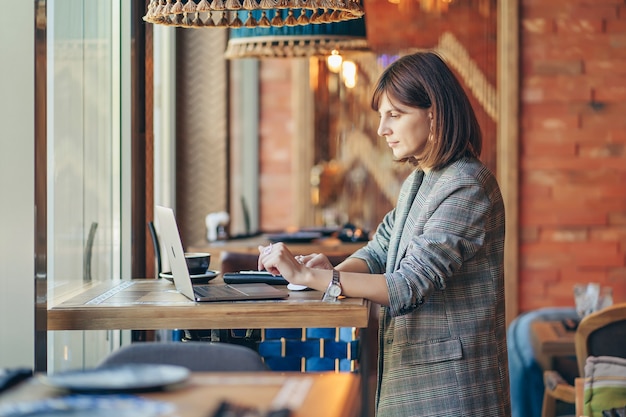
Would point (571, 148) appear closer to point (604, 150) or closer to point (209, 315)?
point (604, 150)

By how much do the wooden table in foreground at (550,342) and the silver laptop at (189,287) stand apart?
1.46 meters

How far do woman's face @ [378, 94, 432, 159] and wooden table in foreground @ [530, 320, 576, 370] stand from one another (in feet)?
4.97

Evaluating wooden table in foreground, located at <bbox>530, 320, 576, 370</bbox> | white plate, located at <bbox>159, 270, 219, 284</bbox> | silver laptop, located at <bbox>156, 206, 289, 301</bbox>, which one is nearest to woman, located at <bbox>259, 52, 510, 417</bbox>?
silver laptop, located at <bbox>156, 206, 289, 301</bbox>

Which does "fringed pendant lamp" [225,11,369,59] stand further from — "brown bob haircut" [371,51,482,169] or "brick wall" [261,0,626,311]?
"brown bob haircut" [371,51,482,169]

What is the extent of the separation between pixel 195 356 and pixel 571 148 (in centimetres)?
452

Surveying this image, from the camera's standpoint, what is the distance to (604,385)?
3.09m

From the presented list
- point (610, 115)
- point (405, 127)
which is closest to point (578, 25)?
point (610, 115)

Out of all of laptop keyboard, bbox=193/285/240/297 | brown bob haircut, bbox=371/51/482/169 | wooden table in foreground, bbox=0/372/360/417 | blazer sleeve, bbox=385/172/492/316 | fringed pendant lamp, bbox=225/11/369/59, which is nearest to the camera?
wooden table in foreground, bbox=0/372/360/417

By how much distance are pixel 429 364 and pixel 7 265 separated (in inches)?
42.3

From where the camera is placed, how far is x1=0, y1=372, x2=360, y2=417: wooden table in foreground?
161 centimetres

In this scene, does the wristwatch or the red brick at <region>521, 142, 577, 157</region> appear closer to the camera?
the wristwatch

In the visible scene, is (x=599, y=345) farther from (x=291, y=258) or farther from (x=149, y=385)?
(x=149, y=385)

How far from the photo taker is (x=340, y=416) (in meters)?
1.60

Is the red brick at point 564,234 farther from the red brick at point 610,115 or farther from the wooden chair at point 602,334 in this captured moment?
the wooden chair at point 602,334
